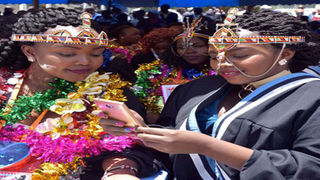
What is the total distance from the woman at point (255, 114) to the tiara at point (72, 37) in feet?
2.50

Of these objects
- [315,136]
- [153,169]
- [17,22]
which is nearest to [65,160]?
[153,169]

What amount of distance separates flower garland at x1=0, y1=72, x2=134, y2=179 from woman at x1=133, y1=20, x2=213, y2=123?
119 centimetres

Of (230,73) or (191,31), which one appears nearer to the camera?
(230,73)

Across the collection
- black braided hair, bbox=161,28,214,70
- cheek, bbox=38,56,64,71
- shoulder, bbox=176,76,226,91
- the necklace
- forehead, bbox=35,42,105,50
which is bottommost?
black braided hair, bbox=161,28,214,70

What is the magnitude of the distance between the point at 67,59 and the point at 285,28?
1379mm

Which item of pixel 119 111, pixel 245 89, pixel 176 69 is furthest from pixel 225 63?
pixel 176 69

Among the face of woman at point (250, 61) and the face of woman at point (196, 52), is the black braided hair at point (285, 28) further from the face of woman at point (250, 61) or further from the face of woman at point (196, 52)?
the face of woman at point (196, 52)

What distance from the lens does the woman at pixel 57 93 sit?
1.91 m

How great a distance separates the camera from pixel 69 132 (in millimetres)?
1980

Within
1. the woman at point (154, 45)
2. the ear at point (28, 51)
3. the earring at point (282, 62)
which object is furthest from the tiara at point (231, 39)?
the woman at point (154, 45)

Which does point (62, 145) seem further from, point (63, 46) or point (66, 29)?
point (66, 29)

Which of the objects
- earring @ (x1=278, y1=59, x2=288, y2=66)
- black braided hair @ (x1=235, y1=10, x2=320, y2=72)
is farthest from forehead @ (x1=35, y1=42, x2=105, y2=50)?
earring @ (x1=278, y1=59, x2=288, y2=66)

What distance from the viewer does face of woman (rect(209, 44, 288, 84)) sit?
1.76m

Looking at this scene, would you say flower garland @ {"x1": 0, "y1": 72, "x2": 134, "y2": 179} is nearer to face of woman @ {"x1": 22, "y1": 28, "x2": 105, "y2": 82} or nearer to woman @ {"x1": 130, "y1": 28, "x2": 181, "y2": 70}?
face of woman @ {"x1": 22, "y1": 28, "x2": 105, "y2": 82}
